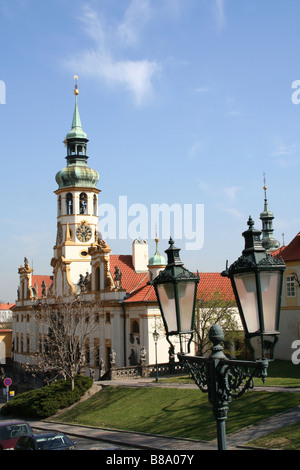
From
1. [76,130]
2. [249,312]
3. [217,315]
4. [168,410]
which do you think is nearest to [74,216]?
[76,130]

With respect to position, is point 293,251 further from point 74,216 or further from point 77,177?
point 77,177

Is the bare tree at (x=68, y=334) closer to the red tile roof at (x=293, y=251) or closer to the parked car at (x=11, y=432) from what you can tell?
the red tile roof at (x=293, y=251)

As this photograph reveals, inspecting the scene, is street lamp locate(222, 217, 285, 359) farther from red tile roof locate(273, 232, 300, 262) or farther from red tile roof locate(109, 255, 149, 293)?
red tile roof locate(109, 255, 149, 293)

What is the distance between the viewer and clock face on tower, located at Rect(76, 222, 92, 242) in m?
66.4

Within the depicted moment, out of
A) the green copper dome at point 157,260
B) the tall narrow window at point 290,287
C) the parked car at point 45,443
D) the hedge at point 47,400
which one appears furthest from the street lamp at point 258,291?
the green copper dome at point 157,260

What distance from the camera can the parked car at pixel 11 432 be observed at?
20516mm

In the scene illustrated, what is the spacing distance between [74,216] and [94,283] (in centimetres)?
1208

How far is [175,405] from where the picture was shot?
30078 millimetres

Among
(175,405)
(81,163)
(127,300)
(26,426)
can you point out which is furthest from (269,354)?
(81,163)

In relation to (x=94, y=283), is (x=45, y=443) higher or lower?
lower

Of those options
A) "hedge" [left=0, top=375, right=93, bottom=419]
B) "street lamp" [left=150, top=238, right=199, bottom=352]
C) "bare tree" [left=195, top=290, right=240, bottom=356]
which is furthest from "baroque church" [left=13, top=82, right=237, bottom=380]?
"street lamp" [left=150, top=238, right=199, bottom=352]

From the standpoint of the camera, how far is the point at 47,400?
3769 cm

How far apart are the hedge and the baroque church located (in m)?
6.61
